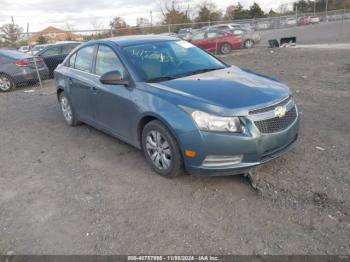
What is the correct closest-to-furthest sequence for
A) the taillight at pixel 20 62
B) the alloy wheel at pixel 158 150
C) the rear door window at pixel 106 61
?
1. the alloy wheel at pixel 158 150
2. the rear door window at pixel 106 61
3. the taillight at pixel 20 62

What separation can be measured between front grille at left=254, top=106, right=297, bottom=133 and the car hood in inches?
7.5

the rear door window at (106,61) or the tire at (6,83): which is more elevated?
the rear door window at (106,61)

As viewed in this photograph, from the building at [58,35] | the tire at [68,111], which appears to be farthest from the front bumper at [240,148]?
the building at [58,35]

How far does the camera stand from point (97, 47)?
16.3 ft

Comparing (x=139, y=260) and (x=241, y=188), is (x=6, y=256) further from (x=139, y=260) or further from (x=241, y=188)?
(x=241, y=188)

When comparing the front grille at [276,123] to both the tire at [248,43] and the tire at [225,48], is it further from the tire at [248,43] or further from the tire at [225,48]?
the tire at [248,43]

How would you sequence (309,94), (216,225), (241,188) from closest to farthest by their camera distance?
(216,225) → (241,188) → (309,94)

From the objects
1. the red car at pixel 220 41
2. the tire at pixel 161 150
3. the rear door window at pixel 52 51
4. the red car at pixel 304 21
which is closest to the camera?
the tire at pixel 161 150

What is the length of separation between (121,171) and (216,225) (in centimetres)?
167

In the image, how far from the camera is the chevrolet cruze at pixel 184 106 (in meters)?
3.33

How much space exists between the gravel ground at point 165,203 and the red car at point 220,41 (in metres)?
14.4

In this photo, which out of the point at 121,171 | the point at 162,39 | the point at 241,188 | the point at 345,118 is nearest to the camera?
the point at 241,188

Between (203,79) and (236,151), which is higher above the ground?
(203,79)

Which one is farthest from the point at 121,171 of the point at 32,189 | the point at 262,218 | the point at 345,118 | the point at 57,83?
the point at 345,118
